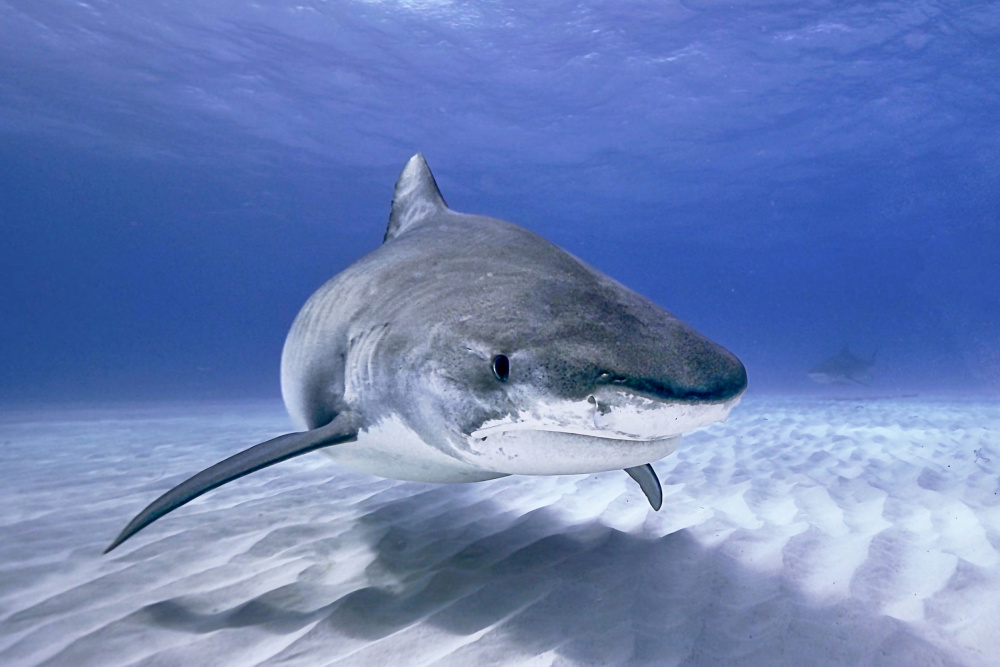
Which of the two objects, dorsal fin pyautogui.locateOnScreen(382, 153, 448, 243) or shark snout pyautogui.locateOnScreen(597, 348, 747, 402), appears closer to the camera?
shark snout pyautogui.locateOnScreen(597, 348, 747, 402)

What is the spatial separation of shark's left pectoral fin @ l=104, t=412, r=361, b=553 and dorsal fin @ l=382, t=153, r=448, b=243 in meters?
1.83

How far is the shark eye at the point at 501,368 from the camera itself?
1.69 meters

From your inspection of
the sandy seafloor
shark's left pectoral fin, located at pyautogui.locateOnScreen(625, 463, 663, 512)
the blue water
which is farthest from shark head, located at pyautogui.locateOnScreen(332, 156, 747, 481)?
the blue water

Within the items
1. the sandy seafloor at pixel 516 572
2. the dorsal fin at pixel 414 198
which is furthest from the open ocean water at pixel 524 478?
the dorsal fin at pixel 414 198

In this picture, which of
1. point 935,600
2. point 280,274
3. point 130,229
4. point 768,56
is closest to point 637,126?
point 768,56

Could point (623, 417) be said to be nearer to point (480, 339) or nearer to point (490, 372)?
point (490, 372)

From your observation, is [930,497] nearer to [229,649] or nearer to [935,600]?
[935,600]

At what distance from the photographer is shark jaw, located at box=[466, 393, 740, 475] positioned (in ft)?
5.02

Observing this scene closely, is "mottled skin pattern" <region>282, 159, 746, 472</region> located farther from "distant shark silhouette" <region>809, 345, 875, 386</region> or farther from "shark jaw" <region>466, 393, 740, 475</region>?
"distant shark silhouette" <region>809, 345, 875, 386</region>

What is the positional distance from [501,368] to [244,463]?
1340mm

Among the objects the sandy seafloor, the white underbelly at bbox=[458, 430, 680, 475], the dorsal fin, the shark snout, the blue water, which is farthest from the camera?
the blue water

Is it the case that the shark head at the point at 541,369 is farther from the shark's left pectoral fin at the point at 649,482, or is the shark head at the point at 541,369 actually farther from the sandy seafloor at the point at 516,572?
the shark's left pectoral fin at the point at 649,482

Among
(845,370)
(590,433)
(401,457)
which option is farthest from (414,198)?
(845,370)

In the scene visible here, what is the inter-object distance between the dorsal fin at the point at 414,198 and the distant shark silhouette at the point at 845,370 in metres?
20.4
